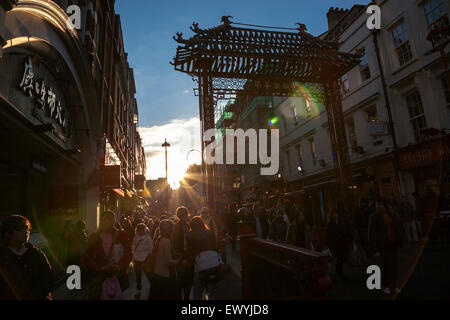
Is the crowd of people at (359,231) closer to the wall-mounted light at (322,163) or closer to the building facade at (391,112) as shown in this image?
the building facade at (391,112)

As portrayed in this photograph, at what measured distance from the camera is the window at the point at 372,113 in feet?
50.9

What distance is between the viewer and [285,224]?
9891 millimetres

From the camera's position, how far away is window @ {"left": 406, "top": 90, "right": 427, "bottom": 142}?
1277 centimetres

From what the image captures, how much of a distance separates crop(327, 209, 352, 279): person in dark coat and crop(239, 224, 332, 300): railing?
341 centimetres

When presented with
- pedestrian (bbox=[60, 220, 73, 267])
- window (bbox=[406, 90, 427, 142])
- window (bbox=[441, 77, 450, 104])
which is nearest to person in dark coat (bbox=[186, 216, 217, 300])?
pedestrian (bbox=[60, 220, 73, 267])

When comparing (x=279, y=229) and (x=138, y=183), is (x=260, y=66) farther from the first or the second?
(x=138, y=183)

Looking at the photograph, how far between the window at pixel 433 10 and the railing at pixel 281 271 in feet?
47.4

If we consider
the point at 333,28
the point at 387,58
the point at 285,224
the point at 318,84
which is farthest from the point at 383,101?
the point at 285,224

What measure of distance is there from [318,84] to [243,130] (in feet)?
67.6

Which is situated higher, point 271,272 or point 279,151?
point 279,151

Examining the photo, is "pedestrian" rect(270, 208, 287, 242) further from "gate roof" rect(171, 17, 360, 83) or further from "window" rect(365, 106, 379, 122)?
"window" rect(365, 106, 379, 122)

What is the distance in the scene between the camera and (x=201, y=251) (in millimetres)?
4871

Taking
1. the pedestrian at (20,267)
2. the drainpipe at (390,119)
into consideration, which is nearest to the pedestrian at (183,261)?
the pedestrian at (20,267)
